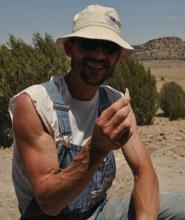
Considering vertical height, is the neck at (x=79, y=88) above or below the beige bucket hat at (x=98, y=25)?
below

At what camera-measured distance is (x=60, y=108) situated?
8.63ft

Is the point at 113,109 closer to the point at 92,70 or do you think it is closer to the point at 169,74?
the point at 92,70

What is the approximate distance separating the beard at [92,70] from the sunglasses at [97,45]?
61 mm

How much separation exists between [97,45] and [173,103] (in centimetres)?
1707

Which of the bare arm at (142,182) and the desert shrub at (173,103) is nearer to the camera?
the bare arm at (142,182)

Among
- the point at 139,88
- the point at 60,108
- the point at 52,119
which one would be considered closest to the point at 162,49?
the point at 139,88

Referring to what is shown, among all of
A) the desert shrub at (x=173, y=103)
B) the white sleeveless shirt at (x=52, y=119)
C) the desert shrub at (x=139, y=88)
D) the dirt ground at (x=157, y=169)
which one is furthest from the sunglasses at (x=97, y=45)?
the desert shrub at (x=173, y=103)

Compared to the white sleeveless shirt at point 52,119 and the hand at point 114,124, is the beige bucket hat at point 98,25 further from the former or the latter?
the hand at point 114,124

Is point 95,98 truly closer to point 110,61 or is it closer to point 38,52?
point 110,61

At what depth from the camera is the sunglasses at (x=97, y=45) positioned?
2.70 metres

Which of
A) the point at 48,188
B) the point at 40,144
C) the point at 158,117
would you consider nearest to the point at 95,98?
the point at 40,144

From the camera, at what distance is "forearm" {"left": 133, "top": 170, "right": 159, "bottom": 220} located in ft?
9.36

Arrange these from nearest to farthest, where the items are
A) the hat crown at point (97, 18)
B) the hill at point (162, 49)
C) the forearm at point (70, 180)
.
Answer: the forearm at point (70, 180)
the hat crown at point (97, 18)
the hill at point (162, 49)

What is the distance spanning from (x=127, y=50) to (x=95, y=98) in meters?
0.35
